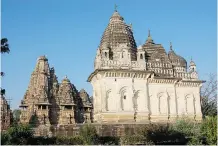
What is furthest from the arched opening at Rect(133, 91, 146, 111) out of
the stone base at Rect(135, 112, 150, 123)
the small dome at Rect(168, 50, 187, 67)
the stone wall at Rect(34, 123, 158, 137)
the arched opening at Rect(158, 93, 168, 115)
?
the small dome at Rect(168, 50, 187, 67)

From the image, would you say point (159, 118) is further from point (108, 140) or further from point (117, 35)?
point (108, 140)

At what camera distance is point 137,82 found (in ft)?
83.3

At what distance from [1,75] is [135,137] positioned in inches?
330

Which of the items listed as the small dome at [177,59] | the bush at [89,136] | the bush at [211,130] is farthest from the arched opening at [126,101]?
the bush at [211,130]

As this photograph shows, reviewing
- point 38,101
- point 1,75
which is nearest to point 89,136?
point 1,75

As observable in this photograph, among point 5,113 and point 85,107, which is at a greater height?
point 85,107

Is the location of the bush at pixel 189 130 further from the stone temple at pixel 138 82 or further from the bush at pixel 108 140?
the stone temple at pixel 138 82

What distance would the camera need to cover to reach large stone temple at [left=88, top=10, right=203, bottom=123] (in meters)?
24.4

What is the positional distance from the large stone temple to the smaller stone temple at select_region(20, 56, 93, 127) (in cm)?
906

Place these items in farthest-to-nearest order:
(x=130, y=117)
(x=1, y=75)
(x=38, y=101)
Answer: (x=38, y=101), (x=130, y=117), (x=1, y=75)

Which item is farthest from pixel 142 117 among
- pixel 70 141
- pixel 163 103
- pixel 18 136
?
pixel 18 136

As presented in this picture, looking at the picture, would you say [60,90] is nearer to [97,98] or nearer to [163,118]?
[97,98]

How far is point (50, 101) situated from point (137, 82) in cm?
1390

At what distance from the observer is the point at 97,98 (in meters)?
25.5
